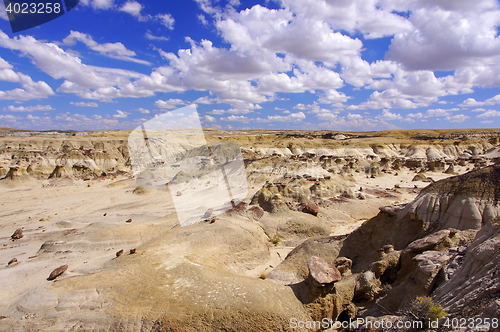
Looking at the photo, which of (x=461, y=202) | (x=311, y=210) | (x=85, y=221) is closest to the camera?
(x=461, y=202)

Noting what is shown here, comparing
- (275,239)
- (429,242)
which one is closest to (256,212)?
(275,239)

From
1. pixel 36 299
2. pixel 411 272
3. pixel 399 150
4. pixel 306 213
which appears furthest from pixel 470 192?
pixel 399 150

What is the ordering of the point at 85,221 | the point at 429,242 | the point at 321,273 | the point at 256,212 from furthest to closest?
the point at 85,221 → the point at 256,212 → the point at 429,242 → the point at 321,273

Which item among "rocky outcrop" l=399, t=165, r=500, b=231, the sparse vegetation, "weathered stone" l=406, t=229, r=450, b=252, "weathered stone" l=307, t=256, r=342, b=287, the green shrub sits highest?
"rocky outcrop" l=399, t=165, r=500, b=231

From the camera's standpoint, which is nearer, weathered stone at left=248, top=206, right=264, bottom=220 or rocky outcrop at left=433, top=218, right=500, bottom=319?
rocky outcrop at left=433, top=218, right=500, bottom=319

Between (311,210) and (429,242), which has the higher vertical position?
(429,242)

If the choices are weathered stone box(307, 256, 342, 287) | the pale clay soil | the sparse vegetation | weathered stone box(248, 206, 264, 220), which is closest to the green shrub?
the pale clay soil

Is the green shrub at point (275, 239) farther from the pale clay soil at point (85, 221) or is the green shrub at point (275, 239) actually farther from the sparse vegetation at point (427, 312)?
the sparse vegetation at point (427, 312)

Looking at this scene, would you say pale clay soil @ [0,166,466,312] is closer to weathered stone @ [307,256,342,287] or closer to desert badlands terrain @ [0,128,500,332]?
desert badlands terrain @ [0,128,500,332]

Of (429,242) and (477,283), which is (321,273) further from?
(477,283)

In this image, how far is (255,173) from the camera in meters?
27.0

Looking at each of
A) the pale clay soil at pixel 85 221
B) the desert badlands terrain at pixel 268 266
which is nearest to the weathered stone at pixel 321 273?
the desert badlands terrain at pixel 268 266

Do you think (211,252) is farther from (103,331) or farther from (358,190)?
(358,190)

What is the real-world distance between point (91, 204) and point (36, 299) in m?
18.0
